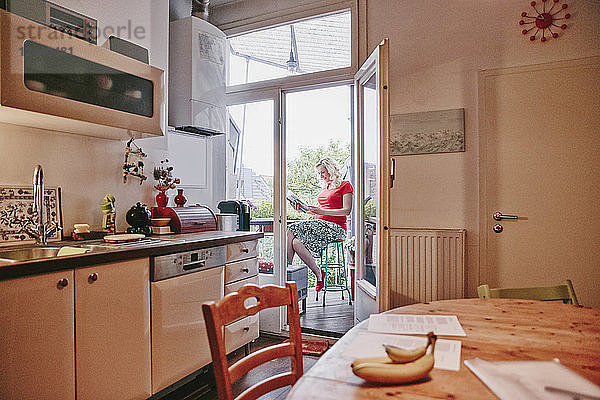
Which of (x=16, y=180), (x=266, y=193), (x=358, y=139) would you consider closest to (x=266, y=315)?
(x=266, y=193)

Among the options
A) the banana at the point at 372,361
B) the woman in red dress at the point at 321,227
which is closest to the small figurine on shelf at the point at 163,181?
the woman in red dress at the point at 321,227

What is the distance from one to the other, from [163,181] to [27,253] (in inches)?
49.0

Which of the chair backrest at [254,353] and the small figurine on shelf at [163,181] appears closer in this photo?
the chair backrest at [254,353]

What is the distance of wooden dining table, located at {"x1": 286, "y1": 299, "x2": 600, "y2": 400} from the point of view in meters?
0.93

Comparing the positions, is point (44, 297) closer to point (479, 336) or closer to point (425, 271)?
point (479, 336)

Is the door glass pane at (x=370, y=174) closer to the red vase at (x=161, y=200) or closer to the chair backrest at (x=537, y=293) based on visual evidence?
the chair backrest at (x=537, y=293)

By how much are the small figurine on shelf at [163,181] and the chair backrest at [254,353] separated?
6.54 ft

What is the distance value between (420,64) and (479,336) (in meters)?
2.53

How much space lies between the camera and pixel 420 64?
3340 mm

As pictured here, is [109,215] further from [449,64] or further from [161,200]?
[449,64]

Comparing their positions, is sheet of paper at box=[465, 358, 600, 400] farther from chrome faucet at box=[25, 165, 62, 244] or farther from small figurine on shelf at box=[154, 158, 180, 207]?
small figurine on shelf at box=[154, 158, 180, 207]

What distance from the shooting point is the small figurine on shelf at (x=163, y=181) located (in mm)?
3189

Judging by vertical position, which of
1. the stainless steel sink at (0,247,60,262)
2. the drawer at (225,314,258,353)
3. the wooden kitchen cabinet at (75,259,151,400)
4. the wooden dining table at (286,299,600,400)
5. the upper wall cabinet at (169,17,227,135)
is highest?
the upper wall cabinet at (169,17,227,135)

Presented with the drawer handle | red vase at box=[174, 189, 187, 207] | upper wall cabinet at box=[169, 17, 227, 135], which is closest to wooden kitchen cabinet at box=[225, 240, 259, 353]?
the drawer handle
